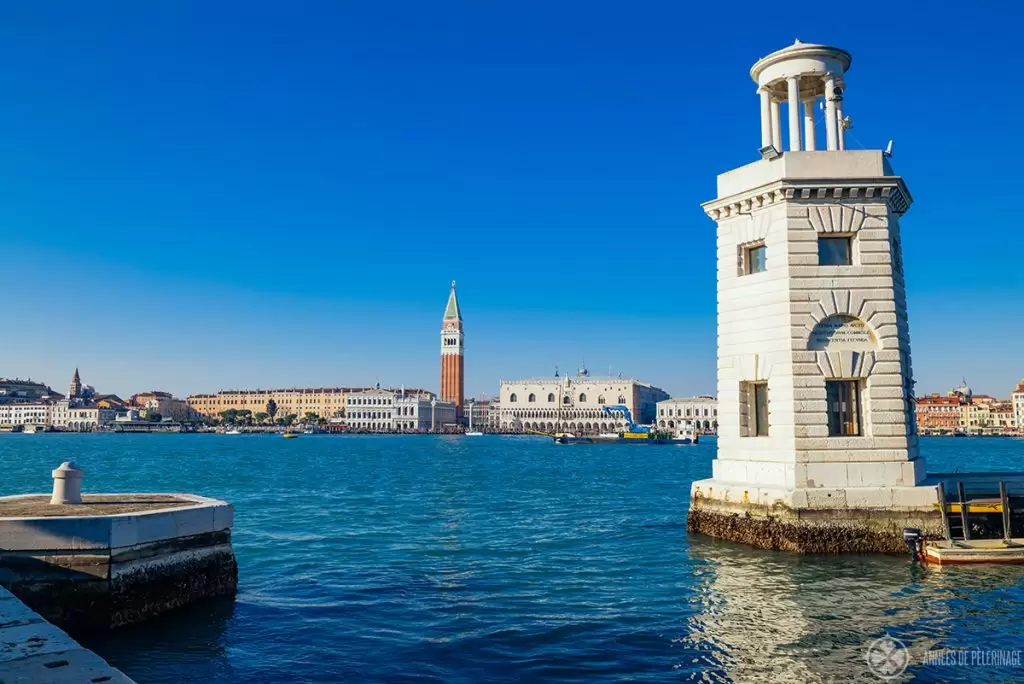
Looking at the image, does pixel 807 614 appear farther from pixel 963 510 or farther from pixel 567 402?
pixel 567 402

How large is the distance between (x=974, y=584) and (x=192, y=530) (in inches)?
498

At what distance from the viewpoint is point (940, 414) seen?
17262 cm

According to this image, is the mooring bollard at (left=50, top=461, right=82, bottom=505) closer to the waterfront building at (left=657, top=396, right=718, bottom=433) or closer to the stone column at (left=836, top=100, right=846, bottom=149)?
the stone column at (left=836, top=100, right=846, bottom=149)

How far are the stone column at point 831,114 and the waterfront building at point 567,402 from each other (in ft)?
515

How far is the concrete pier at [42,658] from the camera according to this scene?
503cm

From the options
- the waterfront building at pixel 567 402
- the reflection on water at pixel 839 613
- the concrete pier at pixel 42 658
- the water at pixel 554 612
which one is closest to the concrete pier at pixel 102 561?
the water at pixel 554 612

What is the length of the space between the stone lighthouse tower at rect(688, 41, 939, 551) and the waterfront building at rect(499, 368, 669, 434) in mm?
157532

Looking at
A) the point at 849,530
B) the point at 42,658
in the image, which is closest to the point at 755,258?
the point at 849,530

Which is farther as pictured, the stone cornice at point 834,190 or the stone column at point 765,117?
the stone column at point 765,117

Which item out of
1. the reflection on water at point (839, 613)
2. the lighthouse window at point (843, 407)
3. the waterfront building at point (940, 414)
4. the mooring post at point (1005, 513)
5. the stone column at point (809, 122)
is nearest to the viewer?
the reflection on water at point (839, 613)

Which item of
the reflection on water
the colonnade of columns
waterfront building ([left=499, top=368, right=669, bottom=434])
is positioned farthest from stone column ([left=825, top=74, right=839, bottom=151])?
waterfront building ([left=499, top=368, right=669, bottom=434])

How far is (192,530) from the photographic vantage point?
37.2 feet

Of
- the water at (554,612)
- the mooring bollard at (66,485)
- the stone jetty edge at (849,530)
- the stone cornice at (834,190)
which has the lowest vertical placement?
the water at (554,612)

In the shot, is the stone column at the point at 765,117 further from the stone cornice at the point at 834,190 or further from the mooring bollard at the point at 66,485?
the mooring bollard at the point at 66,485
